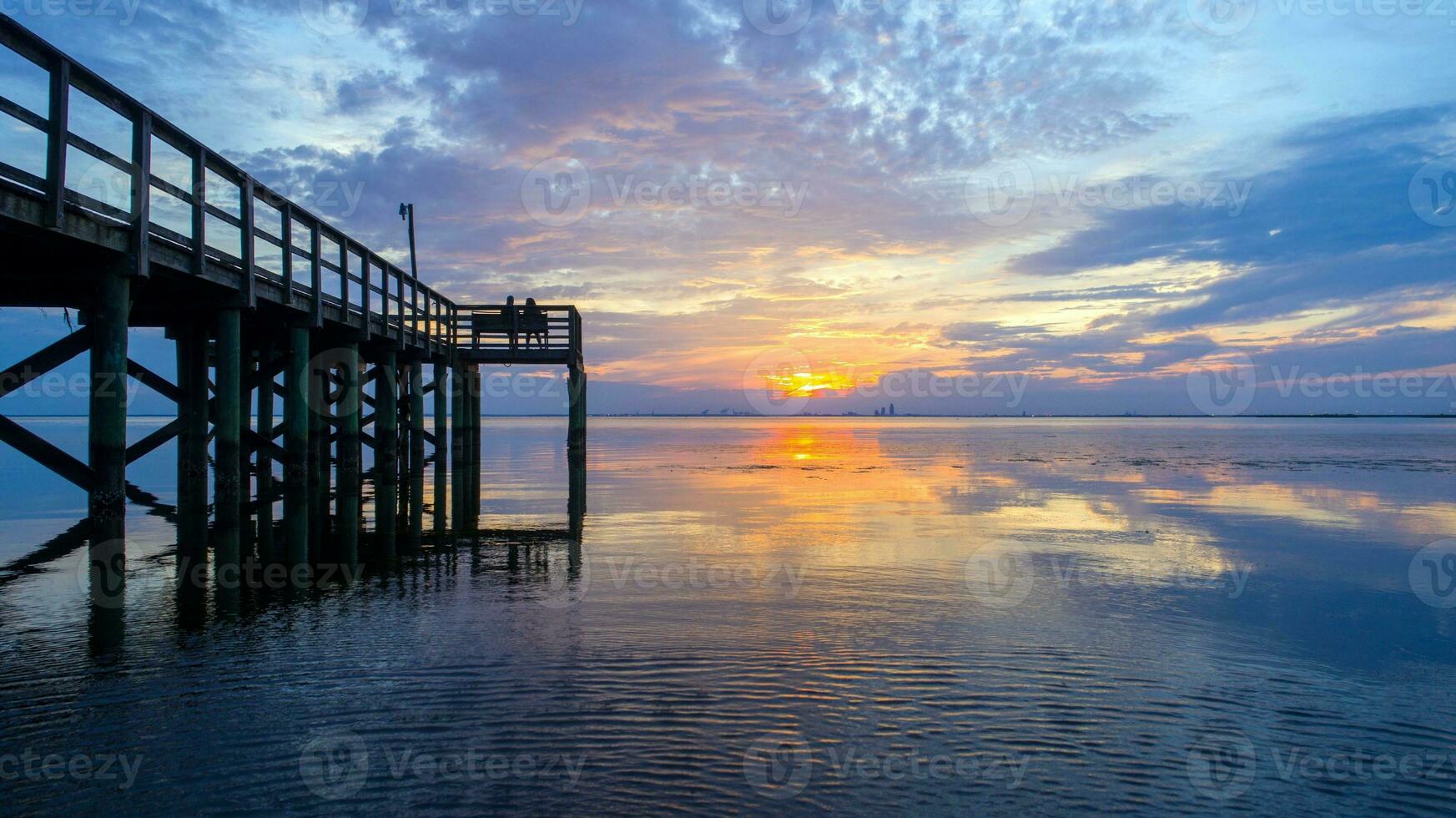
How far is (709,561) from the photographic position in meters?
12.2

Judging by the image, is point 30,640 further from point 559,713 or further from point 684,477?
point 684,477

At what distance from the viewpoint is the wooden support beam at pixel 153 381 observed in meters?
15.7

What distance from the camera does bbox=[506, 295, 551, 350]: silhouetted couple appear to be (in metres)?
30.6

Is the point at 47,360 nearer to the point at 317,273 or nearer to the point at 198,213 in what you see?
the point at 198,213

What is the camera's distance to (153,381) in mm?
16141

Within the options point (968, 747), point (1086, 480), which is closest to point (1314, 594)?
point (968, 747)

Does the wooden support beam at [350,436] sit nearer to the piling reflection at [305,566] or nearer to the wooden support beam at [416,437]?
the wooden support beam at [416,437]

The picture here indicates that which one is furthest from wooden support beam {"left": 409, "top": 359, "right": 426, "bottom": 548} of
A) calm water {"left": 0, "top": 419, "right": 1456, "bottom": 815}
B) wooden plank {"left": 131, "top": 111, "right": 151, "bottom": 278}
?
wooden plank {"left": 131, "top": 111, "right": 151, "bottom": 278}

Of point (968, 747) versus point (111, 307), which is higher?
point (111, 307)

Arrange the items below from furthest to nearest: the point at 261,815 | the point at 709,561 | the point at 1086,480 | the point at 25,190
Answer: the point at 1086,480, the point at 709,561, the point at 25,190, the point at 261,815

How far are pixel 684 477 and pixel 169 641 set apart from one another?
21.6m

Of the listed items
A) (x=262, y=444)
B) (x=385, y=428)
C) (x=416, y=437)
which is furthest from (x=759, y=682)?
(x=416, y=437)

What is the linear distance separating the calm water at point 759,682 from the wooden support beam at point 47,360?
243cm

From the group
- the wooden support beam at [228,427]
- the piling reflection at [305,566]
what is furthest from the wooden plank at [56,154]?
the wooden support beam at [228,427]
